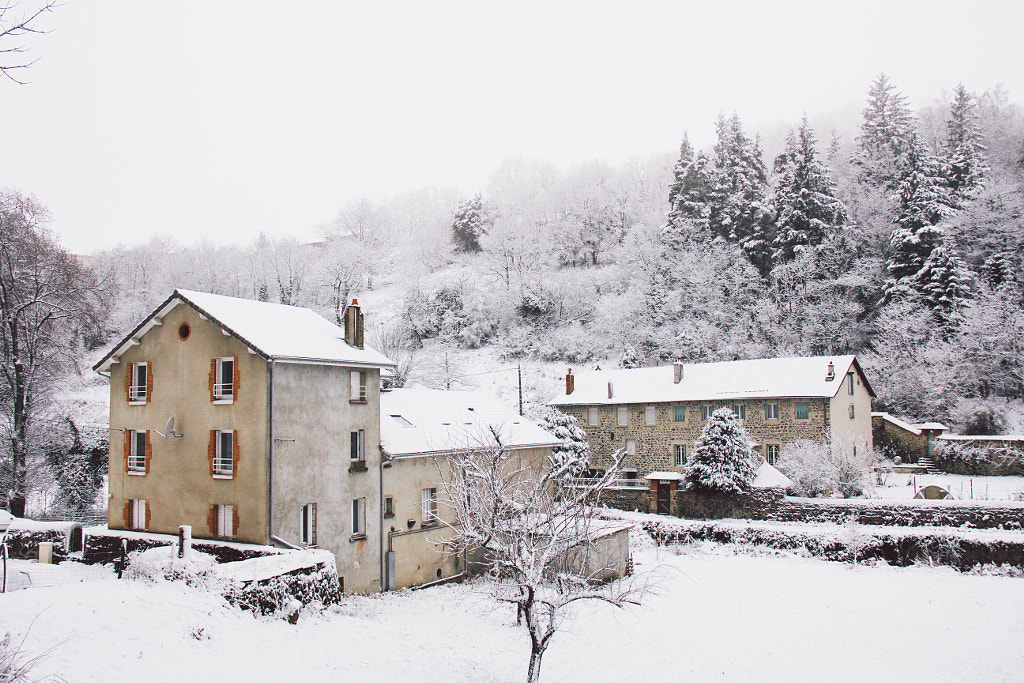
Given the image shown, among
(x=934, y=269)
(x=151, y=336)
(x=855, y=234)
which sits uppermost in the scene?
(x=855, y=234)

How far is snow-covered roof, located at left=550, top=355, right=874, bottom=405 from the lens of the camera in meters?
35.2

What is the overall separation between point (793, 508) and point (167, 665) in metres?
26.7

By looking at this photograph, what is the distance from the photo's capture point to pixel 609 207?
76.0 m

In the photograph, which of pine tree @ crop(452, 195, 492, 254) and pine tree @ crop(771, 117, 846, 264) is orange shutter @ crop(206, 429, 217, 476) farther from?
pine tree @ crop(452, 195, 492, 254)

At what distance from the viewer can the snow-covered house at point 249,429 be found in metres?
19.0

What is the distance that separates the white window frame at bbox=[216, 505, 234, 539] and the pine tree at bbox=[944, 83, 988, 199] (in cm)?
5023

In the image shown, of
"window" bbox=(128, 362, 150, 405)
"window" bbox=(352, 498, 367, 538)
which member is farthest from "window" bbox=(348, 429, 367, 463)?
"window" bbox=(128, 362, 150, 405)

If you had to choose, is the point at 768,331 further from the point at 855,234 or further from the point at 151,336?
the point at 151,336

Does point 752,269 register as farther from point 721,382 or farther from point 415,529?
point 415,529

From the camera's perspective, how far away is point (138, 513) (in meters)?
21.4

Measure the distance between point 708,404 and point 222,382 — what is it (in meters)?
26.7

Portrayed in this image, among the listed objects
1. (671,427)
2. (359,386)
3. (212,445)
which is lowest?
(671,427)

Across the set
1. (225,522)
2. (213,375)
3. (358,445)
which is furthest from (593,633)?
(213,375)

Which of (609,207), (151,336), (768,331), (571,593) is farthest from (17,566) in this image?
(609,207)
